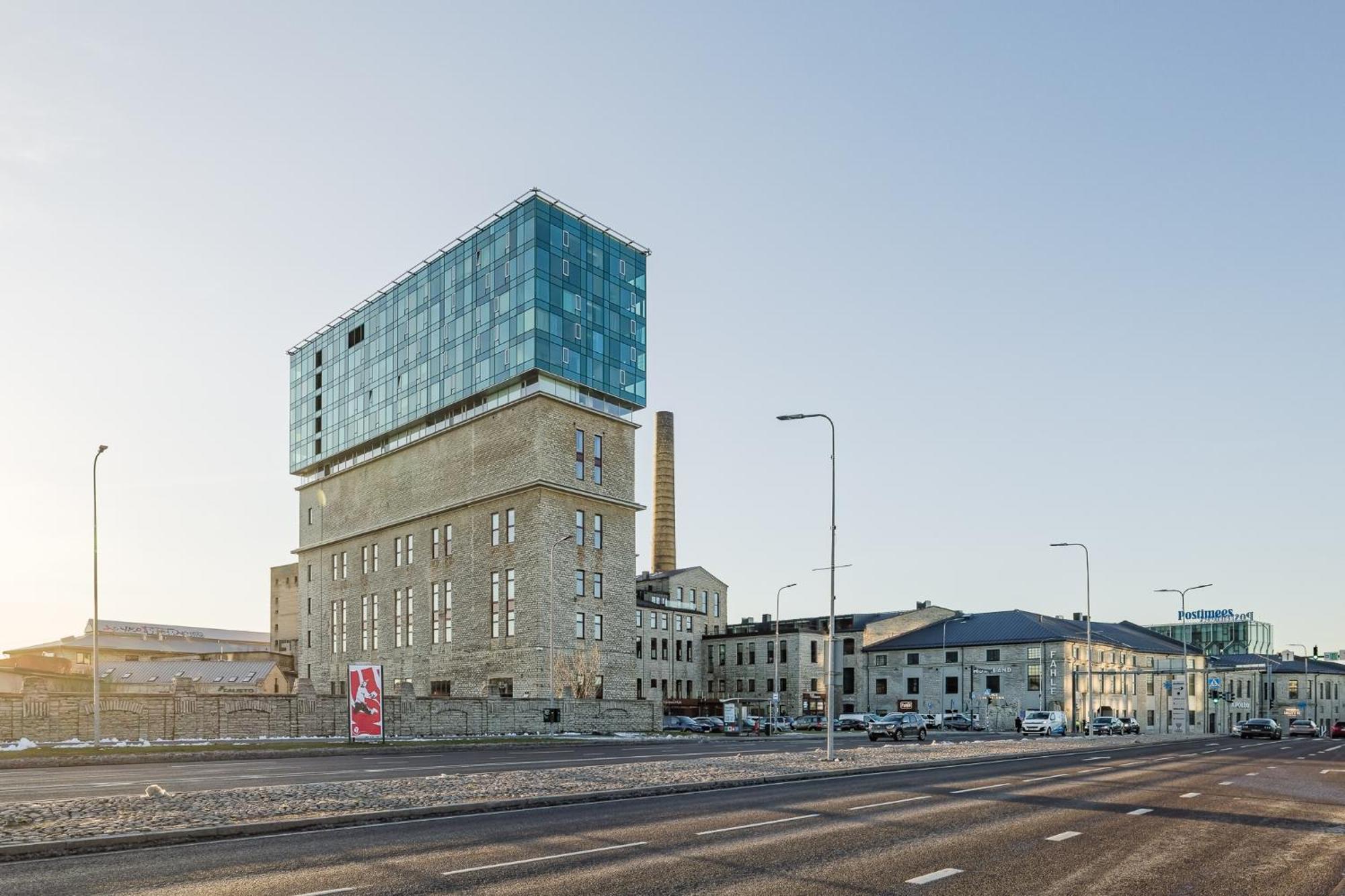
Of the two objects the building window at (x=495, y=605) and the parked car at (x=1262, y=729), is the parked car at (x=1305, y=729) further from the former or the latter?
the building window at (x=495, y=605)

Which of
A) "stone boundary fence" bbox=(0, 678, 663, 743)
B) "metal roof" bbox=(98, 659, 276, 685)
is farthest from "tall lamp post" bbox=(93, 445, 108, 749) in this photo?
"metal roof" bbox=(98, 659, 276, 685)

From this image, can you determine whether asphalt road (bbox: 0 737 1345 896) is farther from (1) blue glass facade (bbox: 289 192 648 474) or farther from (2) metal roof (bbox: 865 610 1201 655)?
(2) metal roof (bbox: 865 610 1201 655)

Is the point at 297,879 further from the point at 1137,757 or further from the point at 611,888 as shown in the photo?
the point at 1137,757

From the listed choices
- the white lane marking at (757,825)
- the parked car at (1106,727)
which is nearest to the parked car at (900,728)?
the parked car at (1106,727)

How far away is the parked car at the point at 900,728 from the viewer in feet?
209

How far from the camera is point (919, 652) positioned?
10506 cm

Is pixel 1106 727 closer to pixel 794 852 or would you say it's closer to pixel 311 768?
pixel 311 768

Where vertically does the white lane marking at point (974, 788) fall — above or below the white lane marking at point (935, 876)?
below

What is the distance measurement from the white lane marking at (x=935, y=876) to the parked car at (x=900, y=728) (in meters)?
52.1

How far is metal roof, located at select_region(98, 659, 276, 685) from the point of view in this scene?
10575 centimetres

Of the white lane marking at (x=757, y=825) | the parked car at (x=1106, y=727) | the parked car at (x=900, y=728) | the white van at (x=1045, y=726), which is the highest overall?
the white lane marking at (x=757, y=825)

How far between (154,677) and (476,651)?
56.3m

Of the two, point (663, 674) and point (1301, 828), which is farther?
point (663, 674)

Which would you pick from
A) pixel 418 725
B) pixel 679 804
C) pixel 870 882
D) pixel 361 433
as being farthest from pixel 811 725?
pixel 870 882
